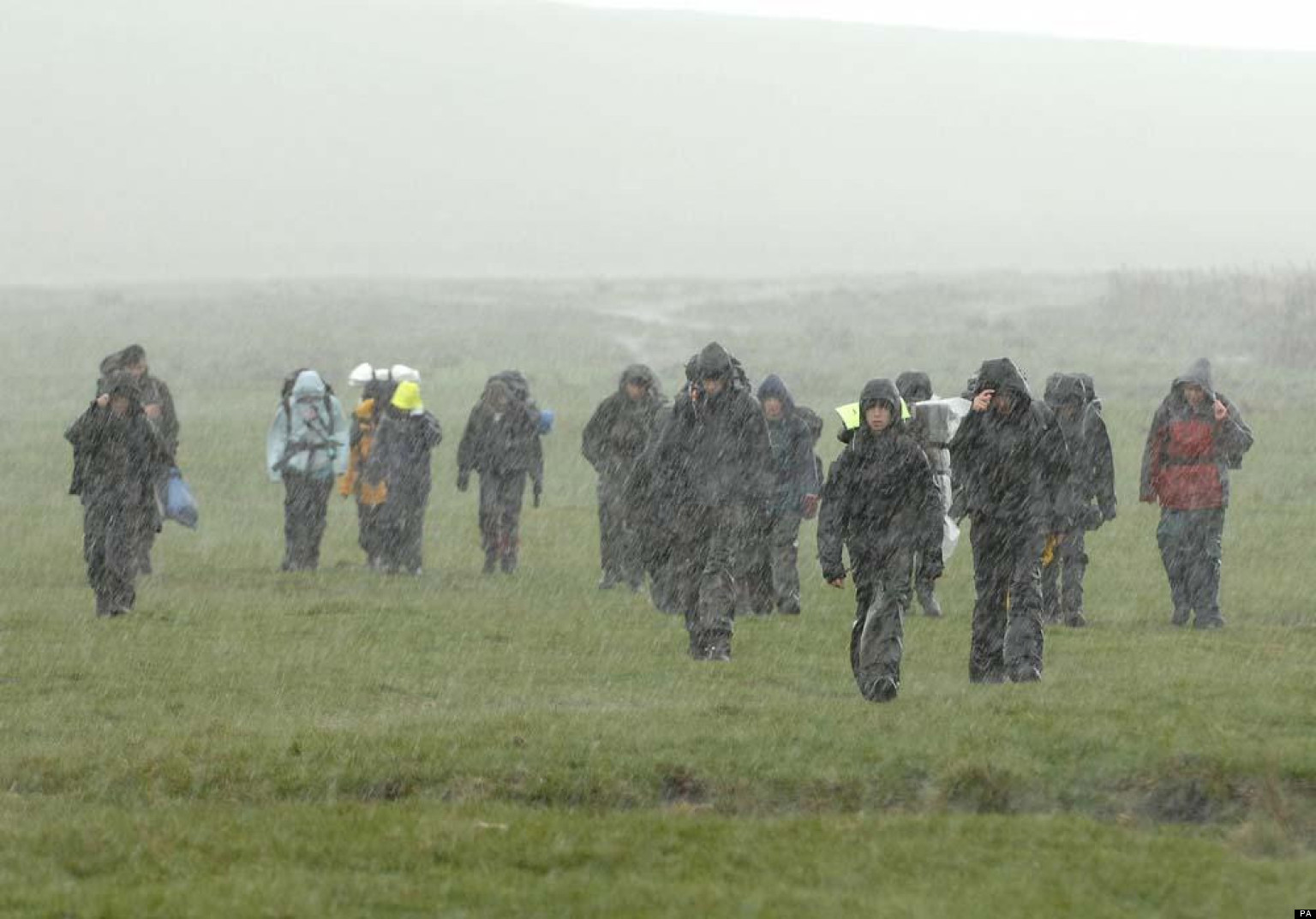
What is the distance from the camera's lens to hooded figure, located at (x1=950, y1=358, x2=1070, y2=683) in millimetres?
14312

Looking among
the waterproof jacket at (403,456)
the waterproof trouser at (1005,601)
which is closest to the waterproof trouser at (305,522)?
the waterproof jacket at (403,456)

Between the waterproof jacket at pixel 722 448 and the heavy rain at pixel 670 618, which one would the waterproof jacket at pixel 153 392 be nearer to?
the heavy rain at pixel 670 618

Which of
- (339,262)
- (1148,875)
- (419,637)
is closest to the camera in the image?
(1148,875)

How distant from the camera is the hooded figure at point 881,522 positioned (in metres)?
13.8

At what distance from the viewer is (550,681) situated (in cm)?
1599

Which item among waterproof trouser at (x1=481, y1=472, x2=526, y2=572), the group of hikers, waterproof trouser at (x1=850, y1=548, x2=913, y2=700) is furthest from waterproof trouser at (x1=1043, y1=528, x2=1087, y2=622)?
waterproof trouser at (x1=481, y1=472, x2=526, y2=572)

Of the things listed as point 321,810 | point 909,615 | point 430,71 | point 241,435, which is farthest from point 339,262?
point 321,810

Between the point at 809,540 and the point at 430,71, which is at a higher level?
the point at 430,71

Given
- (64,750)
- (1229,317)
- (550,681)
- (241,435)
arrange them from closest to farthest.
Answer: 1. (64,750)
2. (550,681)
3. (241,435)
4. (1229,317)

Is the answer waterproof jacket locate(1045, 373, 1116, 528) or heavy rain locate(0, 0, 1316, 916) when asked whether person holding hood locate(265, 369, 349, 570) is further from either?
waterproof jacket locate(1045, 373, 1116, 528)

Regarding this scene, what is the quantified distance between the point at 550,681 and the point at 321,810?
4.99 metres

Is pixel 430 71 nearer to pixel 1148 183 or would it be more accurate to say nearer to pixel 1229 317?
pixel 1148 183

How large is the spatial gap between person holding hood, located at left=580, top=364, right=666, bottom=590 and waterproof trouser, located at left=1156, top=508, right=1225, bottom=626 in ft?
16.1

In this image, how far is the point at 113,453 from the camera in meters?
18.9
